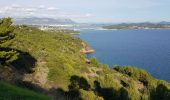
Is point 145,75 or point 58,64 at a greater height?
point 58,64

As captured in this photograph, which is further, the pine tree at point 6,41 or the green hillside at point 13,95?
the pine tree at point 6,41

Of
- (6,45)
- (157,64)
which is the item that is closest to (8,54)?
(6,45)

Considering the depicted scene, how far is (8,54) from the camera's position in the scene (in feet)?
99.8

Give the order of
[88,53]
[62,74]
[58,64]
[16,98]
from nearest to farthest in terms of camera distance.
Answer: [16,98], [62,74], [58,64], [88,53]

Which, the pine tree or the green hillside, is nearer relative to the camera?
the green hillside

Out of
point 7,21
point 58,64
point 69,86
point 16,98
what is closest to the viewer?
point 16,98

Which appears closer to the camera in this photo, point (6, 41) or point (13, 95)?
point (13, 95)

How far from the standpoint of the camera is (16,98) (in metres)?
8.62

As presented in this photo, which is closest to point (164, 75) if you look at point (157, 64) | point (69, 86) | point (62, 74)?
point (157, 64)

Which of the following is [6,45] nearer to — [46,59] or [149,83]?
[46,59]

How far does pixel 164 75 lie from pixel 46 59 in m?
42.7

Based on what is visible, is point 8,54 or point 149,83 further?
point 149,83

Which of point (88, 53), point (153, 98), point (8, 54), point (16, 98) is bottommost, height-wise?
point (88, 53)

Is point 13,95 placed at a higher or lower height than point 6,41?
higher
